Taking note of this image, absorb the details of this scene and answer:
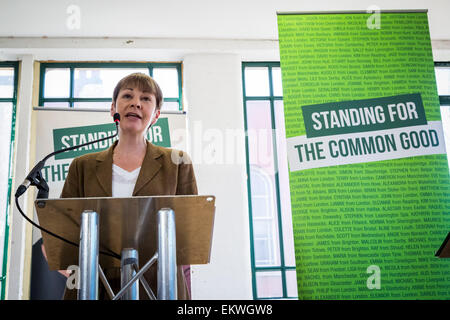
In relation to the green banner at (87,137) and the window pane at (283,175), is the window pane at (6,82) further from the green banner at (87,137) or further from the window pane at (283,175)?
the window pane at (283,175)

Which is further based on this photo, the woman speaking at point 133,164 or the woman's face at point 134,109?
the woman's face at point 134,109

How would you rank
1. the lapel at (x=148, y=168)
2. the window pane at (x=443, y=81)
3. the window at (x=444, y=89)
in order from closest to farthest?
1. the lapel at (x=148, y=168)
2. the window at (x=444, y=89)
3. the window pane at (x=443, y=81)

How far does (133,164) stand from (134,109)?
0.81ft

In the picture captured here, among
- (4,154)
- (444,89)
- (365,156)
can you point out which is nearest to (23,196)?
(4,154)

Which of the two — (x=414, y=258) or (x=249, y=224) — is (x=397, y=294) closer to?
(x=414, y=258)

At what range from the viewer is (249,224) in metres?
4.64

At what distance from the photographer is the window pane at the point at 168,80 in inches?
197

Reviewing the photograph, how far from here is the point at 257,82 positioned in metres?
5.14

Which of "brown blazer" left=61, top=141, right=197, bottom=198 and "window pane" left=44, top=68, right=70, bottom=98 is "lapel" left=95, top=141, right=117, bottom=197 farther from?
"window pane" left=44, top=68, right=70, bottom=98

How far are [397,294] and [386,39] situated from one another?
5.41ft

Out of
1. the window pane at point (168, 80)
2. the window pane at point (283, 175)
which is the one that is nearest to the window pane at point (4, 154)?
the window pane at point (168, 80)

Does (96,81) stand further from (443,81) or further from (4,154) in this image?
(443,81)

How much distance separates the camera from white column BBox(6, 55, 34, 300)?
4223 mm
